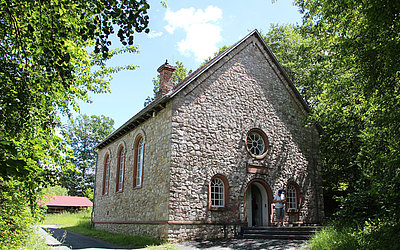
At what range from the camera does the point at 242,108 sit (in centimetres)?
1546

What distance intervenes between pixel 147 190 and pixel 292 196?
7333mm

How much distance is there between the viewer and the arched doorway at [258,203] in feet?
49.5

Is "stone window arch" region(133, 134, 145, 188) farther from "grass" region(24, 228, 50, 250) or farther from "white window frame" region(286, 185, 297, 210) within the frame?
"grass" region(24, 228, 50, 250)

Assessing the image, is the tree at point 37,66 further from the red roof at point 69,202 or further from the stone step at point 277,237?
the red roof at point 69,202

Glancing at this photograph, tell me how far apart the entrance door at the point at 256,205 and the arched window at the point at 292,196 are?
151cm

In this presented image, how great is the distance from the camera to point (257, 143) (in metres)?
15.9

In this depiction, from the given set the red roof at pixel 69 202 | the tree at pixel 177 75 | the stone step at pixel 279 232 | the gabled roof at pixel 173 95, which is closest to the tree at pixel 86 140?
the red roof at pixel 69 202

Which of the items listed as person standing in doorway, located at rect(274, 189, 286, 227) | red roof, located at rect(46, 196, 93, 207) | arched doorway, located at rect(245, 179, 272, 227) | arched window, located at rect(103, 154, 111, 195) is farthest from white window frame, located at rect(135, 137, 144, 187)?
red roof, located at rect(46, 196, 93, 207)

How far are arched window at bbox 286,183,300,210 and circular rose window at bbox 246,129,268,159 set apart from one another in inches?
91.8

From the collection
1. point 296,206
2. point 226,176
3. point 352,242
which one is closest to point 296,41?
point 296,206

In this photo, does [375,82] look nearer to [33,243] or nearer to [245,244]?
[245,244]

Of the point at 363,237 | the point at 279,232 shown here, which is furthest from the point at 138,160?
the point at 363,237

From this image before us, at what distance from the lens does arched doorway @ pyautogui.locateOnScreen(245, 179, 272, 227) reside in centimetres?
1509

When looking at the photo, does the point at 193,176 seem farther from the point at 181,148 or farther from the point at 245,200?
the point at 245,200
